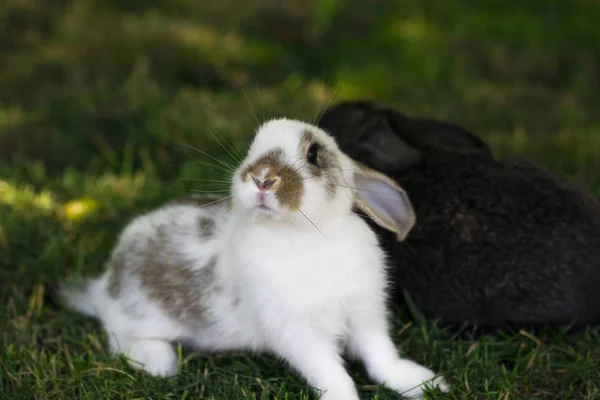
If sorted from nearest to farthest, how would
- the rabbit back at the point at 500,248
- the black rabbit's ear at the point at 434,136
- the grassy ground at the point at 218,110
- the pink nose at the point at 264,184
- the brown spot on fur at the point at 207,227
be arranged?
the pink nose at the point at 264,184
the grassy ground at the point at 218,110
the brown spot on fur at the point at 207,227
the rabbit back at the point at 500,248
the black rabbit's ear at the point at 434,136

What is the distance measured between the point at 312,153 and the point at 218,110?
287 cm

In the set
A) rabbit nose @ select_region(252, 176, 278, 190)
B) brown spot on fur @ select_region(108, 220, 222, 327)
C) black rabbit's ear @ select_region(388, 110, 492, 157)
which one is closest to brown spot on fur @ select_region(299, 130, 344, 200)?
rabbit nose @ select_region(252, 176, 278, 190)

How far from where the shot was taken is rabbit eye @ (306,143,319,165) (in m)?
3.16

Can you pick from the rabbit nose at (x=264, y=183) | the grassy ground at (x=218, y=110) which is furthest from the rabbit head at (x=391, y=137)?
the rabbit nose at (x=264, y=183)

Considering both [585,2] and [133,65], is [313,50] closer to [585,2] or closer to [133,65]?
[133,65]

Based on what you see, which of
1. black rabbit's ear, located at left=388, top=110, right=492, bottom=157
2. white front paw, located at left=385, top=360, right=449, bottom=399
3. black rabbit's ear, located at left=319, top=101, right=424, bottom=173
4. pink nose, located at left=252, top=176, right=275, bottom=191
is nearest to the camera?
pink nose, located at left=252, top=176, right=275, bottom=191

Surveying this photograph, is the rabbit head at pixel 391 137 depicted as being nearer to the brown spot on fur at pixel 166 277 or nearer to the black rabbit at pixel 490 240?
the black rabbit at pixel 490 240

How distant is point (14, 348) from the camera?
3572mm

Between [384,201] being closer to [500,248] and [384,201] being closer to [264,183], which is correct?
[500,248]

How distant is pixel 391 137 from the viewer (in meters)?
4.07

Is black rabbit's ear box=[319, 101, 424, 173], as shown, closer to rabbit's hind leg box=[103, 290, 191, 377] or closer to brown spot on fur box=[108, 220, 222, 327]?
brown spot on fur box=[108, 220, 222, 327]

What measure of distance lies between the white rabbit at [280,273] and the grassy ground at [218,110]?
0.12 m

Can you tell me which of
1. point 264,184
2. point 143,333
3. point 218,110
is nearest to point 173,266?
point 143,333

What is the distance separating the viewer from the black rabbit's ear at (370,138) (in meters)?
4.02
